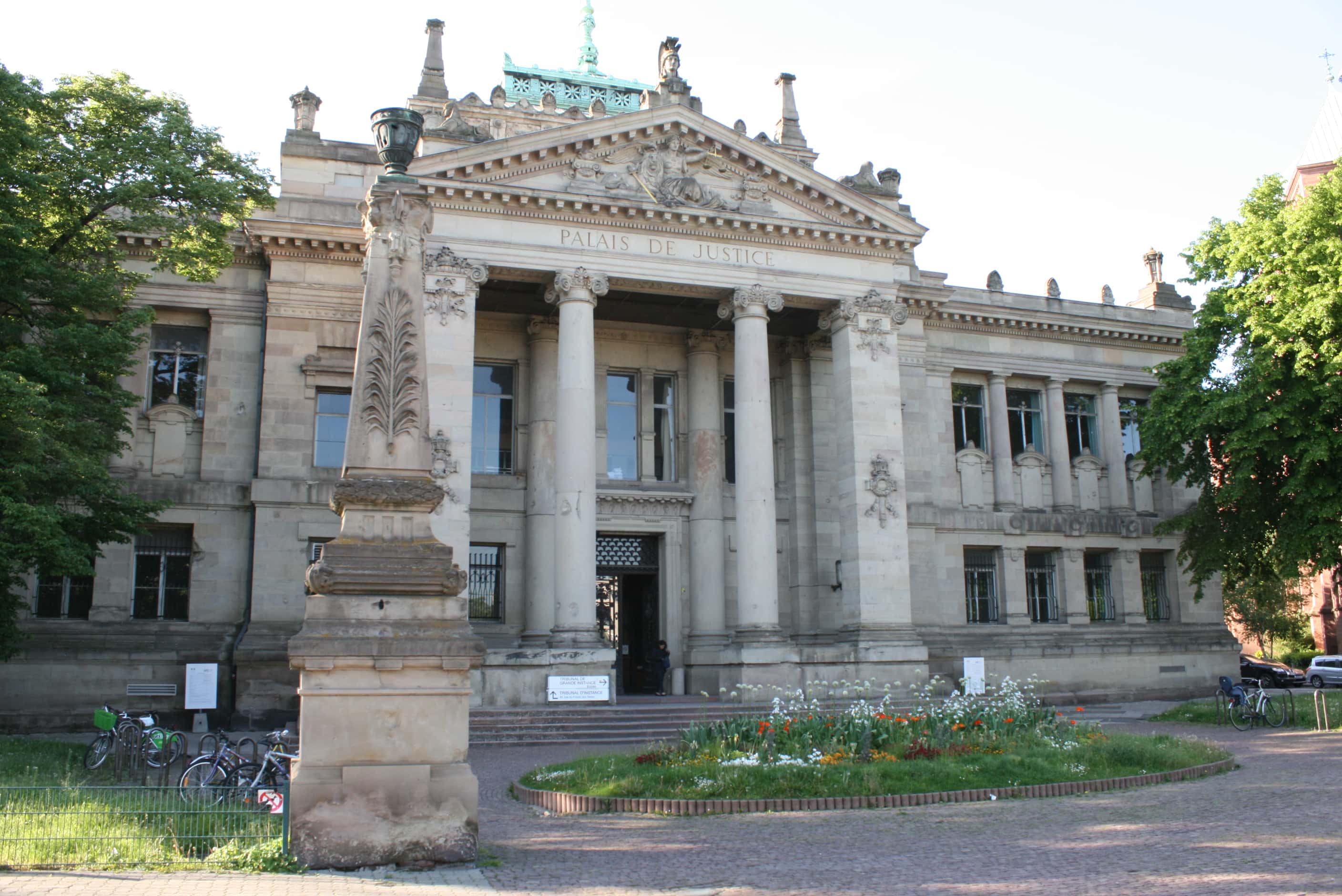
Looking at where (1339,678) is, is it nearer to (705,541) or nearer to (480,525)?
(705,541)

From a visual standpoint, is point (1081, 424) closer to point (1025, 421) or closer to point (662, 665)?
point (1025, 421)

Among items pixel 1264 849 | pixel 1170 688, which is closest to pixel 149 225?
pixel 1264 849

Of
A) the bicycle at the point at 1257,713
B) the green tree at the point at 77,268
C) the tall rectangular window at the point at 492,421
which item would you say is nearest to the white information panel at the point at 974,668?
the bicycle at the point at 1257,713

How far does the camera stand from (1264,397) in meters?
28.1

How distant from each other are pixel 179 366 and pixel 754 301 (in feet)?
50.9

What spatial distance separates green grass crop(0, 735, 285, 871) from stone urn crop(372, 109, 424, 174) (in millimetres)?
6745

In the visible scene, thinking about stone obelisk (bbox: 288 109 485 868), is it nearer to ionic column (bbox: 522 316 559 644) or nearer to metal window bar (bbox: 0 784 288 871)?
metal window bar (bbox: 0 784 288 871)

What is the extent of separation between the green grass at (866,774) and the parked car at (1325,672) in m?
35.9

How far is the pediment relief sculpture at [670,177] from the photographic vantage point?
2862cm

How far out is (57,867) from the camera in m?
10.1

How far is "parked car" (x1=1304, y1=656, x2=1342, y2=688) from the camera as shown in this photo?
47.1m

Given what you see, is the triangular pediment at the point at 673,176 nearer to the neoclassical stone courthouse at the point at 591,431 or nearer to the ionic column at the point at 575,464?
the neoclassical stone courthouse at the point at 591,431

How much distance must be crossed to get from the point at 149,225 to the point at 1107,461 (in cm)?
3077

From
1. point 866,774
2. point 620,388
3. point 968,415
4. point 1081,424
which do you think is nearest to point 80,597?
point 620,388
